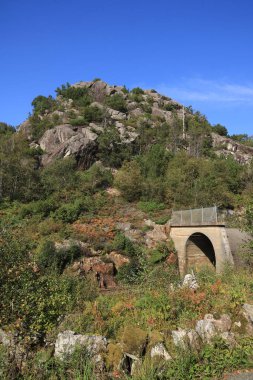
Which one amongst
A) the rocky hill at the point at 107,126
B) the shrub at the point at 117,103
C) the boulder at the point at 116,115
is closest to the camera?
the rocky hill at the point at 107,126

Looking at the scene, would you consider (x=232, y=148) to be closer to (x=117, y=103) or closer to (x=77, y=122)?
(x=117, y=103)

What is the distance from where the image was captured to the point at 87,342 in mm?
7062

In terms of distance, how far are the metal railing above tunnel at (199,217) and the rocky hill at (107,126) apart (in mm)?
25973

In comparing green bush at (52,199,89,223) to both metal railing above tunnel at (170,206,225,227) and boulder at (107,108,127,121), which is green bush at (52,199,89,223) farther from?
boulder at (107,108,127,121)

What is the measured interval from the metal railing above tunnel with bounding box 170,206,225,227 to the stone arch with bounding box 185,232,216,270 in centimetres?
163

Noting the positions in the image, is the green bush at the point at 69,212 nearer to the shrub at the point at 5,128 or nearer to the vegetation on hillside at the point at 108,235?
the vegetation on hillside at the point at 108,235

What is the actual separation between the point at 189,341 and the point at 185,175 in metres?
36.0

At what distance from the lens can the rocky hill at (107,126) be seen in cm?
5484

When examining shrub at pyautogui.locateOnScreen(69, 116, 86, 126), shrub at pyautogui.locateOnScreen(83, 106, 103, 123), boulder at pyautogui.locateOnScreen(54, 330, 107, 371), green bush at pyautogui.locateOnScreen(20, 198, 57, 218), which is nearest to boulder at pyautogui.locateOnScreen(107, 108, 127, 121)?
shrub at pyautogui.locateOnScreen(83, 106, 103, 123)

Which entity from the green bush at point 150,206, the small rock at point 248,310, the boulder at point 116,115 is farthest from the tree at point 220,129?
the small rock at point 248,310

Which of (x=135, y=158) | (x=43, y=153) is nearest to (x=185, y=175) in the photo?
(x=135, y=158)

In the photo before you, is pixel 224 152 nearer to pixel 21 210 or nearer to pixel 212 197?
pixel 212 197

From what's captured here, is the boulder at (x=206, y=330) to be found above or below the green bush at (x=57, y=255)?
above

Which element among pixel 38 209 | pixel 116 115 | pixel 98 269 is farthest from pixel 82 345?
pixel 116 115
